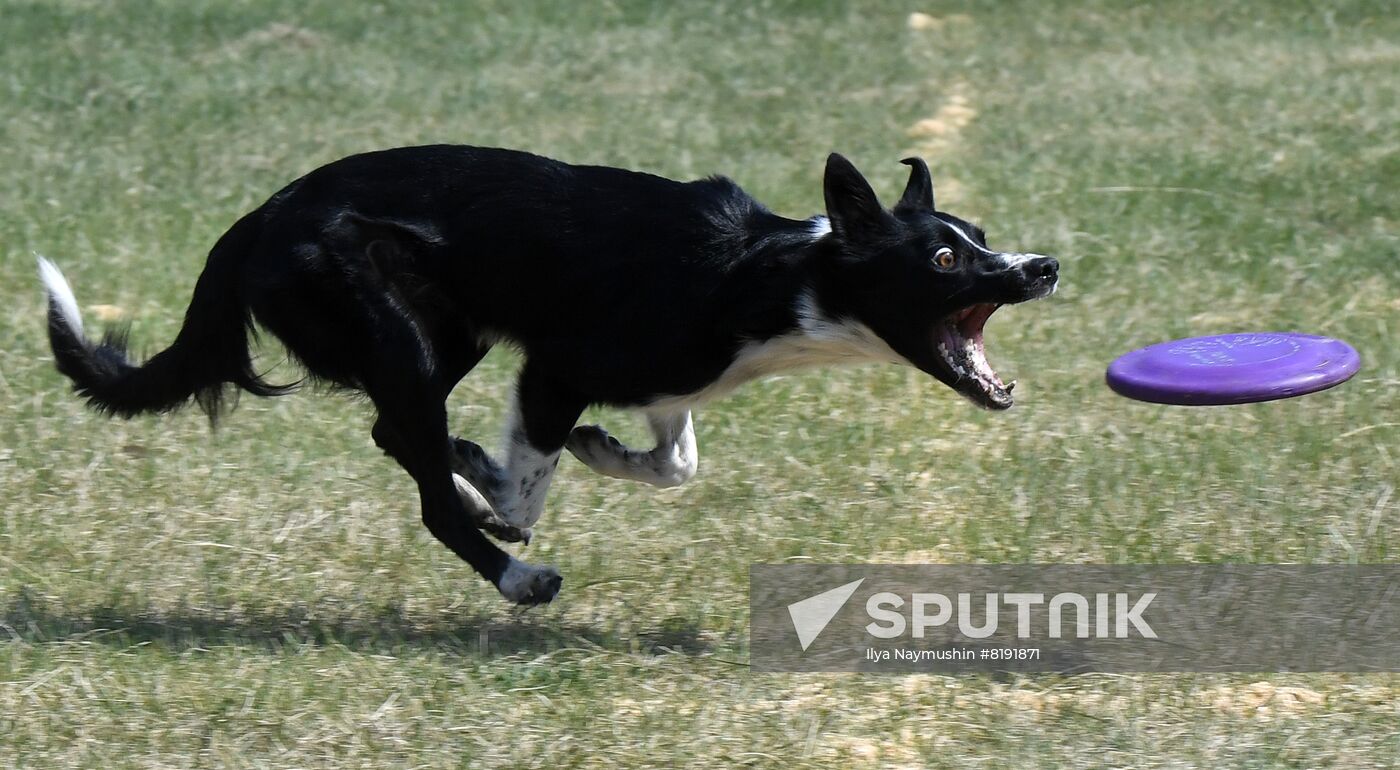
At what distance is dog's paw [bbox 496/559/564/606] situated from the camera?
5406 mm

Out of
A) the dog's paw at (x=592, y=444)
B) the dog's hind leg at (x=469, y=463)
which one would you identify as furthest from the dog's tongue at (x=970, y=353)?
the dog's hind leg at (x=469, y=463)

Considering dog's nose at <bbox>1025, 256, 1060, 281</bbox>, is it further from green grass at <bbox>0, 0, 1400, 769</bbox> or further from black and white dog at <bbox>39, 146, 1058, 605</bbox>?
green grass at <bbox>0, 0, 1400, 769</bbox>

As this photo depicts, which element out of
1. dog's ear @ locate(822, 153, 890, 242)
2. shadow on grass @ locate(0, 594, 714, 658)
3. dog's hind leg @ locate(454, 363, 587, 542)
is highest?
dog's ear @ locate(822, 153, 890, 242)

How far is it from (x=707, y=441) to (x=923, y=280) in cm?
193

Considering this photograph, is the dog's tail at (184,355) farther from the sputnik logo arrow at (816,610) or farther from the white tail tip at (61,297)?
the sputnik logo arrow at (816,610)

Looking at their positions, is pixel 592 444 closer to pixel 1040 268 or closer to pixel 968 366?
pixel 968 366

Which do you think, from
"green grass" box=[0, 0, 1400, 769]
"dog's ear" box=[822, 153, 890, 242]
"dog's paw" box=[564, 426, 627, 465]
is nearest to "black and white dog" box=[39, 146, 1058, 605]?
"dog's ear" box=[822, 153, 890, 242]

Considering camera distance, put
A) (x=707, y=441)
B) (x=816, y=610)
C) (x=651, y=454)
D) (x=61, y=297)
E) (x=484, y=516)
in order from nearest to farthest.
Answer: (x=816, y=610), (x=484, y=516), (x=61, y=297), (x=651, y=454), (x=707, y=441)

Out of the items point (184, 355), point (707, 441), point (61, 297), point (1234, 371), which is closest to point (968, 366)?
point (1234, 371)

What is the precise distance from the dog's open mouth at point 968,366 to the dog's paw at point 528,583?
4.30 ft

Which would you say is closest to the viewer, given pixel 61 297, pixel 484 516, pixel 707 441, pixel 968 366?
pixel 968 366

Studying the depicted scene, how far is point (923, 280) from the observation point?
17.3 feet

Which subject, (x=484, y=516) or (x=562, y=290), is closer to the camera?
(x=562, y=290)

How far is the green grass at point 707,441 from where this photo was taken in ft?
15.8
